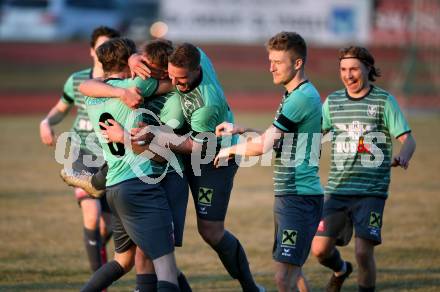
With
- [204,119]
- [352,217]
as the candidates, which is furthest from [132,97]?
[352,217]

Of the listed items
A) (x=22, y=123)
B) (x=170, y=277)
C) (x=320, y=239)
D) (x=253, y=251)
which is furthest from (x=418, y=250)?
(x=22, y=123)

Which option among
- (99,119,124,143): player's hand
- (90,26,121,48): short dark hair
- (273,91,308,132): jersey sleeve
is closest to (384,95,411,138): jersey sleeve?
(273,91,308,132): jersey sleeve

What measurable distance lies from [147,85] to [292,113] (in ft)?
3.22

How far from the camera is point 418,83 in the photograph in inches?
1102

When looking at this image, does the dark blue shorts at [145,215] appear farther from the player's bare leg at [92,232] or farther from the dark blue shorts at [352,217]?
the player's bare leg at [92,232]

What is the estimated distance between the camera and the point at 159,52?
573 cm

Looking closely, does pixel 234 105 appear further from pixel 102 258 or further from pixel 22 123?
pixel 102 258

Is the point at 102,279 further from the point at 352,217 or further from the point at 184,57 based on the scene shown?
the point at 352,217

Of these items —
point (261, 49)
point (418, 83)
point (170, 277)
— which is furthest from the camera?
point (261, 49)

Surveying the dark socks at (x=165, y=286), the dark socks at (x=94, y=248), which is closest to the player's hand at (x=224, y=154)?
the dark socks at (x=165, y=286)

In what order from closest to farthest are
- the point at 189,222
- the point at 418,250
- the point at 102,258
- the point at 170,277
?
the point at 170,277 → the point at 102,258 → the point at 418,250 → the point at 189,222

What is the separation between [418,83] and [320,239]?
22.3 meters

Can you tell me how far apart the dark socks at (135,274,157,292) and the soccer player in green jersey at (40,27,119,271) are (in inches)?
58.0

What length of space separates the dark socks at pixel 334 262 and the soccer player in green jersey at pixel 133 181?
166cm
